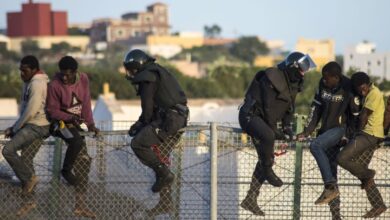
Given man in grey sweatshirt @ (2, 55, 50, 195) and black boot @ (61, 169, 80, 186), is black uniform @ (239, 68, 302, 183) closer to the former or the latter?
black boot @ (61, 169, 80, 186)

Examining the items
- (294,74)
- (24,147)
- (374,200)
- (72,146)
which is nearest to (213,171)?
(294,74)

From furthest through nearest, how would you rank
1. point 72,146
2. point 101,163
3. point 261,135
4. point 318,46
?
point 318,46 → point 101,163 → point 72,146 → point 261,135

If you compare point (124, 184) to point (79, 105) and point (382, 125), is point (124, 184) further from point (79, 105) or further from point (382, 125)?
point (382, 125)

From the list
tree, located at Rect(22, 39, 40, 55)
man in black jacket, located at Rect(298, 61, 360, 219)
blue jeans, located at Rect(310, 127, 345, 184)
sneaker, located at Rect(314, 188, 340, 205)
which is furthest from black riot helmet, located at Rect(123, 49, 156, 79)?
tree, located at Rect(22, 39, 40, 55)

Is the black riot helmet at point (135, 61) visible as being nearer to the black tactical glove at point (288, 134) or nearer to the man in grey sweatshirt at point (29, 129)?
the man in grey sweatshirt at point (29, 129)

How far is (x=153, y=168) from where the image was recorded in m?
10.9

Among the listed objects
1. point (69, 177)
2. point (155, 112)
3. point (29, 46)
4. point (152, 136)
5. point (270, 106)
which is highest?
point (270, 106)

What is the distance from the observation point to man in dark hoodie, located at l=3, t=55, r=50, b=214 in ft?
36.5

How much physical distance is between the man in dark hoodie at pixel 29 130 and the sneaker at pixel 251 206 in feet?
8.04

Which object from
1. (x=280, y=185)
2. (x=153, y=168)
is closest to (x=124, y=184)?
(x=153, y=168)

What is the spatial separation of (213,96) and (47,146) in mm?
97676

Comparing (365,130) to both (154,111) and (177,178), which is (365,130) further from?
(154,111)

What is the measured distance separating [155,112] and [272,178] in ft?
5.07

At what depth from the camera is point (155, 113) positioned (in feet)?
36.2
